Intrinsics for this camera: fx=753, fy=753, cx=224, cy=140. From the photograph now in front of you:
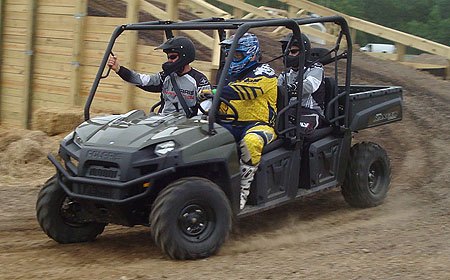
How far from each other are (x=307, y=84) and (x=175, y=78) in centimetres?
126

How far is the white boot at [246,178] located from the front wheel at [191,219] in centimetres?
45

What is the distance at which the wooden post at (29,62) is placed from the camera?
43.5ft

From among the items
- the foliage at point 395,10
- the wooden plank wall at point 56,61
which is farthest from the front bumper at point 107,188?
the foliage at point 395,10

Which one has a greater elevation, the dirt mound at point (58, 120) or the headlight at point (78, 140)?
the headlight at point (78, 140)

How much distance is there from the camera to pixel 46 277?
512 centimetres

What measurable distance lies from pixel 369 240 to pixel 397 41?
9.85 meters

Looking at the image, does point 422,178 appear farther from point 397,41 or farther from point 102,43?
point 397,41

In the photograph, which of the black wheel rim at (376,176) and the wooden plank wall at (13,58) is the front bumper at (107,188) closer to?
the black wheel rim at (376,176)

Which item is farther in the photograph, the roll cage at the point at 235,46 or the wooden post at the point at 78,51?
the wooden post at the point at 78,51

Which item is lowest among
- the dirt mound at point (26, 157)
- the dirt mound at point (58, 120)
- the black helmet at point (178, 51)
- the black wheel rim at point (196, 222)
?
the dirt mound at point (26, 157)

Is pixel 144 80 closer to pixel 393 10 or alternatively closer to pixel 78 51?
pixel 78 51

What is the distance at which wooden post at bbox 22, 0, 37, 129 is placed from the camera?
43.5 feet


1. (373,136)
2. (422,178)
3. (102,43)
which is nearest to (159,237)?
(422,178)

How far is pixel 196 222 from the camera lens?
5605 millimetres
